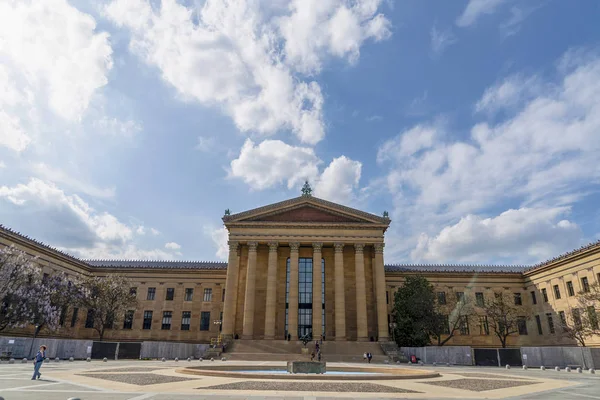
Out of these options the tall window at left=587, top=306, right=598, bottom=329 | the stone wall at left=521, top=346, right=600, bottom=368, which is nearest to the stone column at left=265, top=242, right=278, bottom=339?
the stone wall at left=521, top=346, right=600, bottom=368

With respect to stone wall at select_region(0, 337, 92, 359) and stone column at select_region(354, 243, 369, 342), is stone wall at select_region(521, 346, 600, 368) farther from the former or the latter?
stone wall at select_region(0, 337, 92, 359)

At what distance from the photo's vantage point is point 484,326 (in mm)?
58094

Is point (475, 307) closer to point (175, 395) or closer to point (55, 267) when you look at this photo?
point (175, 395)

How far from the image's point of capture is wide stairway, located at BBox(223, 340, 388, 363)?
1665 inches

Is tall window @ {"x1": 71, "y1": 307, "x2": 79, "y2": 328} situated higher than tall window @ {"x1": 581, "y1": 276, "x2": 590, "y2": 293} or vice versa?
tall window @ {"x1": 581, "y1": 276, "x2": 590, "y2": 293}

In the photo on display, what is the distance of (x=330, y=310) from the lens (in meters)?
54.7

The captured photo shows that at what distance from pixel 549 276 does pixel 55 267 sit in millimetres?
68491

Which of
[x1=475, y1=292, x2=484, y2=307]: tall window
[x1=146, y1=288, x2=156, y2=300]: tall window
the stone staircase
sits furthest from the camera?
[x1=146, y1=288, x2=156, y2=300]: tall window

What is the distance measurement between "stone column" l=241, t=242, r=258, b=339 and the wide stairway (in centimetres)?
221

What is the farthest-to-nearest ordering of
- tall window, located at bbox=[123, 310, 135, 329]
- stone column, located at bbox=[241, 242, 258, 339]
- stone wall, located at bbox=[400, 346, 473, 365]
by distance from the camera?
tall window, located at bbox=[123, 310, 135, 329]
stone column, located at bbox=[241, 242, 258, 339]
stone wall, located at bbox=[400, 346, 473, 365]

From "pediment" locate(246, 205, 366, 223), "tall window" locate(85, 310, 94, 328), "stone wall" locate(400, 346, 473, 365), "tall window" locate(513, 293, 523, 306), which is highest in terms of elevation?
"pediment" locate(246, 205, 366, 223)

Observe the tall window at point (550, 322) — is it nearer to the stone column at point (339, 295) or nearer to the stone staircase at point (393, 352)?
the stone staircase at point (393, 352)

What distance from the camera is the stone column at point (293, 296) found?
1986 inches

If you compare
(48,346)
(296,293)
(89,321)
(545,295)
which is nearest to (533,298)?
(545,295)
